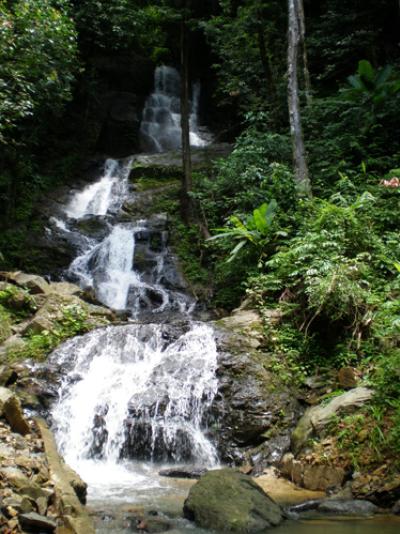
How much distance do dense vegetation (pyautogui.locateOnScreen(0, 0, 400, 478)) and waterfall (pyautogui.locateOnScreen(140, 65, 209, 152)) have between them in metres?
1.60

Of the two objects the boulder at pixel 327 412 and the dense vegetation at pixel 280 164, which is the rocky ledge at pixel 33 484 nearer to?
the boulder at pixel 327 412

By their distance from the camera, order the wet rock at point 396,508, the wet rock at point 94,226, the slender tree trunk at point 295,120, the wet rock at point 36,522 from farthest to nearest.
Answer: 1. the wet rock at point 94,226
2. the slender tree trunk at point 295,120
3. the wet rock at point 396,508
4. the wet rock at point 36,522

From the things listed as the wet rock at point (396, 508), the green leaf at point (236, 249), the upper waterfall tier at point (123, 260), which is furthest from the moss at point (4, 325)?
the wet rock at point (396, 508)

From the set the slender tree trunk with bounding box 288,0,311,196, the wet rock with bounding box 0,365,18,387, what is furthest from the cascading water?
the slender tree trunk with bounding box 288,0,311,196

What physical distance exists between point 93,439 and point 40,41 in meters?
9.09

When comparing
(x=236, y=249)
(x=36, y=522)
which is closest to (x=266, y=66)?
(x=236, y=249)

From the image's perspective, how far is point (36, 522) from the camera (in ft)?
11.8

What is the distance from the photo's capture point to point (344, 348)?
310 inches

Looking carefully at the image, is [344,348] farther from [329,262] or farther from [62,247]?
[62,247]

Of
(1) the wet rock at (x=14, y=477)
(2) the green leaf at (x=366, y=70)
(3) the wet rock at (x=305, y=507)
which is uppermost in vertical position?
(2) the green leaf at (x=366, y=70)

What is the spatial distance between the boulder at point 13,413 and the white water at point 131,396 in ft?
4.15

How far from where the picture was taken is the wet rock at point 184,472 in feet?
20.8

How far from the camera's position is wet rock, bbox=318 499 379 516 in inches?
187

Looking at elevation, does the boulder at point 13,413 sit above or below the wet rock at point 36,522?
above
